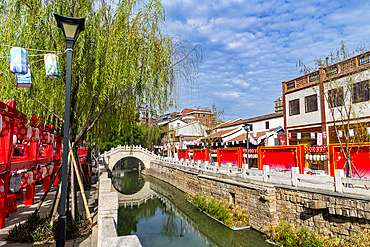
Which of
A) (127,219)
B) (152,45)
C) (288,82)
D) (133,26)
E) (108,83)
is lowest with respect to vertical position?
(127,219)

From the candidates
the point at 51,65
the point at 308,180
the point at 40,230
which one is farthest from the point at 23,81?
the point at 308,180

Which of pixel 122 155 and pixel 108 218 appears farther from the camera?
pixel 122 155

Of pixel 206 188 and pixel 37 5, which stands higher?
pixel 37 5

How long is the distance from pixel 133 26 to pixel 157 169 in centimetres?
2685

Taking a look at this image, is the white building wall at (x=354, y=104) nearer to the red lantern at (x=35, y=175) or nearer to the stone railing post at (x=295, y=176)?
the stone railing post at (x=295, y=176)

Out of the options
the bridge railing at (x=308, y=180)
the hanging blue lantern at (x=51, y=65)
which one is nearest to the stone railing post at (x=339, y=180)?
the bridge railing at (x=308, y=180)

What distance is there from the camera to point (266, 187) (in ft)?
32.4

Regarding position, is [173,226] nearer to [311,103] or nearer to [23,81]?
[23,81]

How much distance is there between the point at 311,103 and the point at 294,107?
5.39ft

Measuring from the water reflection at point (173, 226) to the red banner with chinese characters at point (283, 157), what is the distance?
3449mm

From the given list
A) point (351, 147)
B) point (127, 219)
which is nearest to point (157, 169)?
point (127, 219)

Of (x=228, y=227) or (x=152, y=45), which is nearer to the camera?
(x=152, y=45)

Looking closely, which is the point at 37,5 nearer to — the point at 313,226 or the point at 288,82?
the point at 313,226

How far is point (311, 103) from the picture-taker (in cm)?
1703
